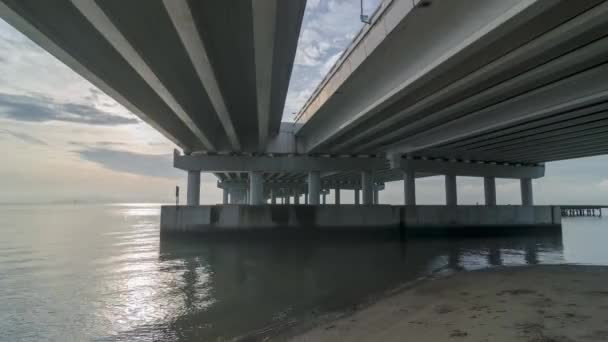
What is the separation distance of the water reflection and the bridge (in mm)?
7892

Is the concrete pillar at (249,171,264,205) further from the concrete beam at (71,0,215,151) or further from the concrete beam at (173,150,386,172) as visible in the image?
the concrete beam at (71,0,215,151)

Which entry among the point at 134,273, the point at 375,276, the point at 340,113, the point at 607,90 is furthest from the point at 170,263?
the point at 607,90

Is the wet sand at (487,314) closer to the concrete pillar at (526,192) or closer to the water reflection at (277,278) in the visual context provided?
the water reflection at (277,278)

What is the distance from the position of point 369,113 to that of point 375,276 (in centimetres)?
809

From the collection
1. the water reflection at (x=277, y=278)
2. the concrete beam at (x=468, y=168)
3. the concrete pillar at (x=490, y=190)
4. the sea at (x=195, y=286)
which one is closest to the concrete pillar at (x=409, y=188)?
the concrete beam at (x=468, y=168)

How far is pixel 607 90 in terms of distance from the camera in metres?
14.4

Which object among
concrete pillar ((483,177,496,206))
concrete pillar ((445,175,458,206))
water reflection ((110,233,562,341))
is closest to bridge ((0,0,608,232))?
water reflection ((110,233,562,341))

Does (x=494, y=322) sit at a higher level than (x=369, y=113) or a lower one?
lower

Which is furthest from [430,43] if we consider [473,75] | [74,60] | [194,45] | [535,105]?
[74,60]

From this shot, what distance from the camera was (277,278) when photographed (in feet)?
49.3

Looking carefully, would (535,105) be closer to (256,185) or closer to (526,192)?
(256,185)

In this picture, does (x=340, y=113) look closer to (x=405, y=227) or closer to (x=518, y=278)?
(x=518, y=278)

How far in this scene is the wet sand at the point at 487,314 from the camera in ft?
19.9

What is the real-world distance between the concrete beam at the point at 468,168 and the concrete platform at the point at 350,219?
394 centimetres
